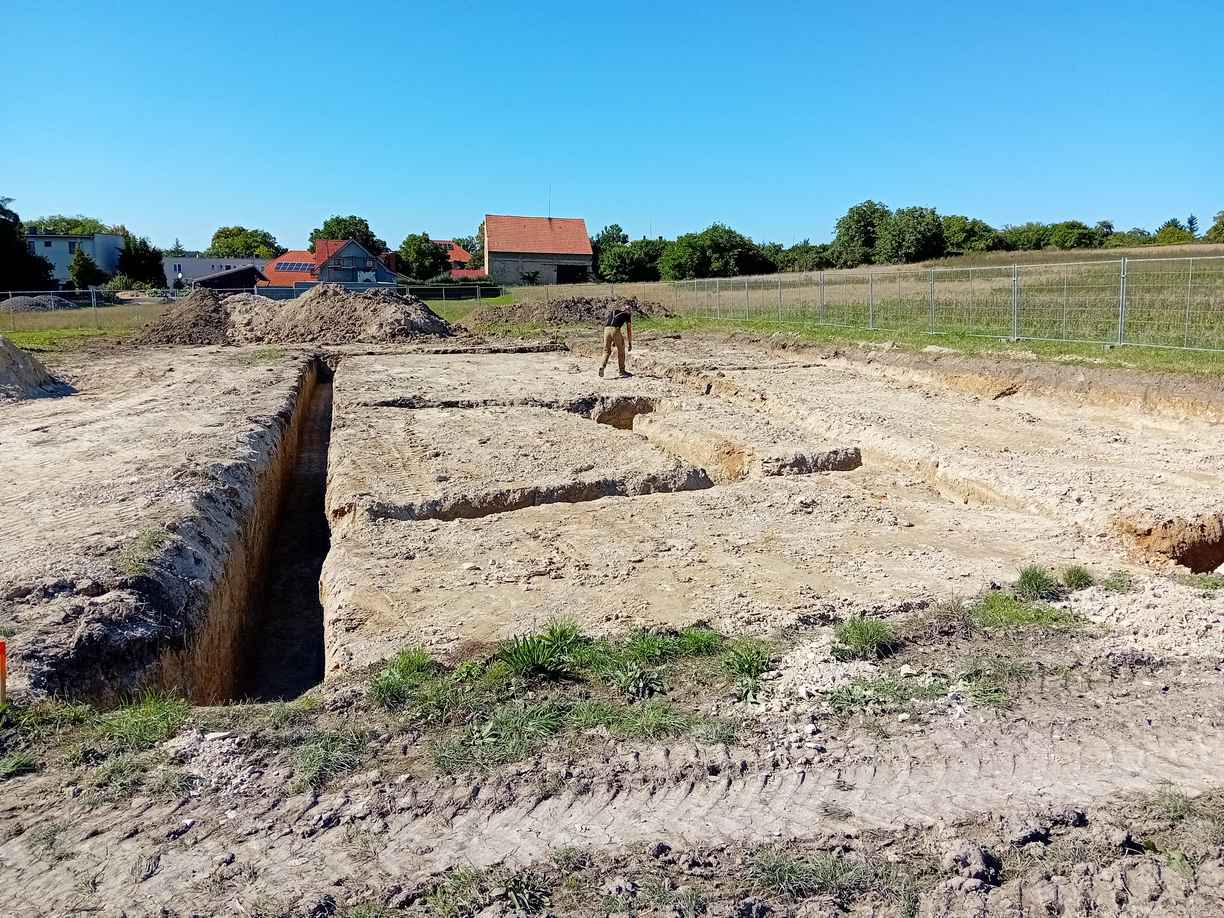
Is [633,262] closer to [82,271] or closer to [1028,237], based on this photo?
[1028,237]

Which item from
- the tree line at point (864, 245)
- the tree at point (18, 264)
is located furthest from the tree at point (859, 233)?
the tree at point (18, 264)

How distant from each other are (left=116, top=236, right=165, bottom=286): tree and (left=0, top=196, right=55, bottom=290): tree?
439 inches

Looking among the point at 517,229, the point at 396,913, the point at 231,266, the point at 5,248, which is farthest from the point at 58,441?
the point at 231,266

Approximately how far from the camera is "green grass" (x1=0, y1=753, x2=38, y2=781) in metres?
3.41

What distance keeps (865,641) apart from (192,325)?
28.3 m

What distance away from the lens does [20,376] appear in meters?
15.9

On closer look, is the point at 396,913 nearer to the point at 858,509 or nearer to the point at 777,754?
the point at 777,754

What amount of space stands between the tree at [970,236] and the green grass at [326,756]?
165 feet

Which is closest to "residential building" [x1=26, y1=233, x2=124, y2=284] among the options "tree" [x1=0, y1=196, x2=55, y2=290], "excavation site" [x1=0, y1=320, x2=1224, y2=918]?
"tree" [x1=0, y1=196, x2=55, y2=290]

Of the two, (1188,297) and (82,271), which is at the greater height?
(82,271)

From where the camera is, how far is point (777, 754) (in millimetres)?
3504

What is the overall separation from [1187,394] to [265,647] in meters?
11.9

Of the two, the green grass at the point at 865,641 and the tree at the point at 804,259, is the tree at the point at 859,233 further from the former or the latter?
the green grass at the point at 865,641

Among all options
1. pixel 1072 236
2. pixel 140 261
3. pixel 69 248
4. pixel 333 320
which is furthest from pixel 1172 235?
pixel 69 248
